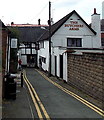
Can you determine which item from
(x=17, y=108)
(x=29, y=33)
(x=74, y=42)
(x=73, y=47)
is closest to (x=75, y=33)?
(x=74, y=42)

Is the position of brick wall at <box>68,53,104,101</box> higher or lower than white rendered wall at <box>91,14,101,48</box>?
lower

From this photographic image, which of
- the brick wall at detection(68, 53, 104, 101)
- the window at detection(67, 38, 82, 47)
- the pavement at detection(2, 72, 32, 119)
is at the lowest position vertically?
the pavement at detection(2, 72, 32, 119)

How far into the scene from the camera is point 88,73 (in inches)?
496

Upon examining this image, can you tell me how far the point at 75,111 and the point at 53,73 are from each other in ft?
53.3

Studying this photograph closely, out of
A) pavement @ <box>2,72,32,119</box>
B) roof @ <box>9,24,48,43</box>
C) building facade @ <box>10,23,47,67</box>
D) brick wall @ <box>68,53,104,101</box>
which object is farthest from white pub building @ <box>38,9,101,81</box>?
pavement @ <box>2,72,32,119</box>

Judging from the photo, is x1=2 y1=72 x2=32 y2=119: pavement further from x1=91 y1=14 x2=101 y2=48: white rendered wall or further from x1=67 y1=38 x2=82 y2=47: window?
x1=91 y1=14 x2=101 y2=48: white rendered wall

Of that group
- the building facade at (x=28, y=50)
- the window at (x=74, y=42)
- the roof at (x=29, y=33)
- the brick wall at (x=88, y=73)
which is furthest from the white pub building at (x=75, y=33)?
the roof at (x=29, y=33)

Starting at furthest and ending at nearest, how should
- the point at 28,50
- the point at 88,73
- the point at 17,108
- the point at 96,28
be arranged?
the point at 28,50
the point at 96,28
the point at 88,73
the point at 17,108

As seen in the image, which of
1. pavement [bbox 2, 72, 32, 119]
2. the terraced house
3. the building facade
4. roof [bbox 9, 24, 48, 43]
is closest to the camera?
pavement [bbox 2, 72, 32, 119]

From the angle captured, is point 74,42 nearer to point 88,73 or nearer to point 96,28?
point 96,28

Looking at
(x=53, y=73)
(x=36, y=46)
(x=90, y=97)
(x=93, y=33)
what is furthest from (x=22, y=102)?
(x=36, y=46)

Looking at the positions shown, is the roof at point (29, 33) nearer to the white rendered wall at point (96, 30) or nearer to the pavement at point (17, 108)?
the white rendered wall at point (96, 30)

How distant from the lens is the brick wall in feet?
35.1

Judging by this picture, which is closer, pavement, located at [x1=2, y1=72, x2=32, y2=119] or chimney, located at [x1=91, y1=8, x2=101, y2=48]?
pavement, located at [x1=2, y1=72, x2=32, y2=119]
